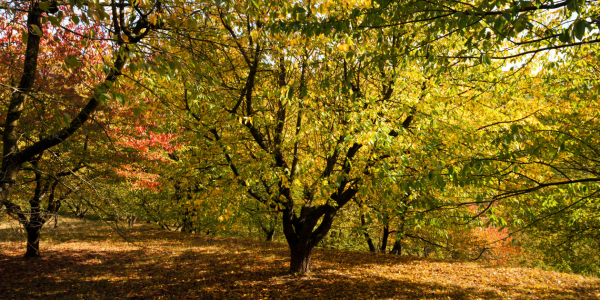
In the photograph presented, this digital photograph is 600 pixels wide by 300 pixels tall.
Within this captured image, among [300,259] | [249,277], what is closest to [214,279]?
[249,277]

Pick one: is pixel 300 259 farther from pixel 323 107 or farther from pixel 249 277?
pixel 323 107

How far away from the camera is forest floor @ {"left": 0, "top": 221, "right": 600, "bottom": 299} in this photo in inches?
309

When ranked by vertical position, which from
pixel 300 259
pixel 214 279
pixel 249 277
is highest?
pixel 300 259

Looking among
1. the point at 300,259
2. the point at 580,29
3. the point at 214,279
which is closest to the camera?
the point at 580,29

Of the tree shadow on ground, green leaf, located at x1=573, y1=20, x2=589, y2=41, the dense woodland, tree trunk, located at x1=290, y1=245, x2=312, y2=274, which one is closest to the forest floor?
the tree shadow on ground

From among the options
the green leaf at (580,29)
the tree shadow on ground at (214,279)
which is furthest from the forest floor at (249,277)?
the green leaf at (580,29)

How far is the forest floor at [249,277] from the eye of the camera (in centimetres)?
784

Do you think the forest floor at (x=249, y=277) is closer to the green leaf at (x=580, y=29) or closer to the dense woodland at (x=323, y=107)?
the dense woodland at (x=323, y=107)

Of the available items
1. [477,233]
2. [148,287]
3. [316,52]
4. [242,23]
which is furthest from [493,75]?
[477,233]

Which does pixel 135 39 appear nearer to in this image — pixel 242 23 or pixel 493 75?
pixel 242 23

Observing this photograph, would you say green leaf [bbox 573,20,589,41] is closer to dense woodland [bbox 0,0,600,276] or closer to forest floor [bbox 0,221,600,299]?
dense woodland [bbox 0,0,600,276]

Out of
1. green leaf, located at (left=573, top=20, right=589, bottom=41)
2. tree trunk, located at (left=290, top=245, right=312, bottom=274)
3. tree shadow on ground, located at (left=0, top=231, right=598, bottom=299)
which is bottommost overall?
tree shadow on ground, located at (left=0, top=231, right=598, bottom=299)

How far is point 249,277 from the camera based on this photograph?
909 centimetres

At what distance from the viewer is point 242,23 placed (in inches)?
251
